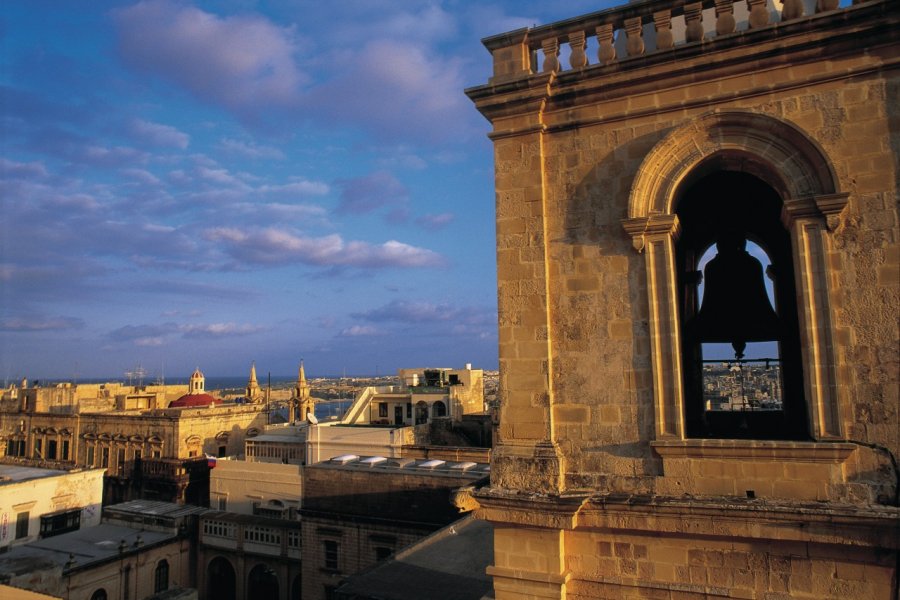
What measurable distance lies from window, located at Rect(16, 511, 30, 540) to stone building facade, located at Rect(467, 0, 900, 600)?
1443 inches

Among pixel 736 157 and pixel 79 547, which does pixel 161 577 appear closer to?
pixel 79 547

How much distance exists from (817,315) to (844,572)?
2.79 m

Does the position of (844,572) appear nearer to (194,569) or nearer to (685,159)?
(685,159)

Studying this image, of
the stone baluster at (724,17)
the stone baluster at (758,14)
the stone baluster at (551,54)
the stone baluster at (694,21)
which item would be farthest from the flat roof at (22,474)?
the stone baluster at (758,14)

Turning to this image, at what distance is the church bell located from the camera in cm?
891

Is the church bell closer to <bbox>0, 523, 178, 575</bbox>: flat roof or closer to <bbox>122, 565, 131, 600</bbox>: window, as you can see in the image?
<bbox>0, 523, 178, 575</bbox>: flat roof

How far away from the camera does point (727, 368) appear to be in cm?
1017

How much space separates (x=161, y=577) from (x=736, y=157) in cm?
3406

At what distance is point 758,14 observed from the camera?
7.38 m

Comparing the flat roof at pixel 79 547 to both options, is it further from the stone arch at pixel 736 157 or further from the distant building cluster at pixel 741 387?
the stone arch at pixel 736 157

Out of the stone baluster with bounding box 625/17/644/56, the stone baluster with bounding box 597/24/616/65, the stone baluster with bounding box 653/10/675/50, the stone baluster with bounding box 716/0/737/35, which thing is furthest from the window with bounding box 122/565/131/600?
the stone baluster with bounding box 716/0/737/35

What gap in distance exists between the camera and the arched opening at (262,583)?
103 feet

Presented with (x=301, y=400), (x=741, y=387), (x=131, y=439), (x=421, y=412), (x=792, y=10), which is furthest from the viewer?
(x=301, y=400)

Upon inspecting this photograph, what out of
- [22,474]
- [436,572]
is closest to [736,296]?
[436,572]
